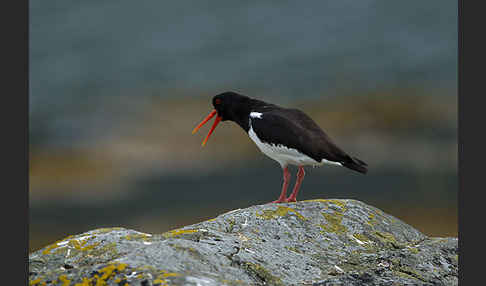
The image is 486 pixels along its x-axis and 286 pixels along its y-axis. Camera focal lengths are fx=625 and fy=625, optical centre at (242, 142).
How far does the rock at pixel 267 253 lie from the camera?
5.71 metres

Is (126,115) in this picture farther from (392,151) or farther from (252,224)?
(252,224)

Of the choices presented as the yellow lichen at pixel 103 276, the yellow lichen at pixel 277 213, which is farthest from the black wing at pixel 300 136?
the yellow lichen at pixel 103 276

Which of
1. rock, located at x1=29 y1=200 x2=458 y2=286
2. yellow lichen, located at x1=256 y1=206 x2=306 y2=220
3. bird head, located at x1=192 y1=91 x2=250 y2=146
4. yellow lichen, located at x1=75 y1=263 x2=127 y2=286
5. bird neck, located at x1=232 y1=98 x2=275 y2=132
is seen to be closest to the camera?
yellow lichen, located at x1=75 y1=263 x2=127 y2=286

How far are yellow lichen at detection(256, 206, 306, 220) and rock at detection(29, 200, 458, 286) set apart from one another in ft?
0.04

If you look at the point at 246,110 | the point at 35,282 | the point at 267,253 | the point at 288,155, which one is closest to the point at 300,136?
the point at 288,155

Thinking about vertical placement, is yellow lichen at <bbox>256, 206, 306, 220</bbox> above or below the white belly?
below

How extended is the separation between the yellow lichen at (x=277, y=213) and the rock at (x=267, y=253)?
1cm

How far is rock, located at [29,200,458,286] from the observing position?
5.71 metres

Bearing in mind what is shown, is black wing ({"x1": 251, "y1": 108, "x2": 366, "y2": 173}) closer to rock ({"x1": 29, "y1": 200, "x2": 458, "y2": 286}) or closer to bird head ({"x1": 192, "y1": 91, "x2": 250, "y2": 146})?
bird head ({"x1": 192, "y1": 91, "x2": 250, "y2": 146})

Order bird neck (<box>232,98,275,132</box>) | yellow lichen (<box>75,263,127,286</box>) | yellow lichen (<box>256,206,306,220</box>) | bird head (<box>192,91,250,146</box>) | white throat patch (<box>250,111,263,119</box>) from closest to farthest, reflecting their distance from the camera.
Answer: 1. yellow lichen (<box>75,263,127,286</box>)
2. yellow lichen (<box>256,206,306,220</box>)
3. white throat patch (<box>250,111,263,119</box>)
4. bird neck (<box>232,98,275,132</box>)
5. bird head (<box>192,91,250,146</box>)

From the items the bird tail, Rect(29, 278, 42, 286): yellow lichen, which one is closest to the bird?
the bird tail

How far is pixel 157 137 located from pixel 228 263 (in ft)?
66.0

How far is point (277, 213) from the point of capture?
7926mm

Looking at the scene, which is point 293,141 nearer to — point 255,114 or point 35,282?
point 255,114
